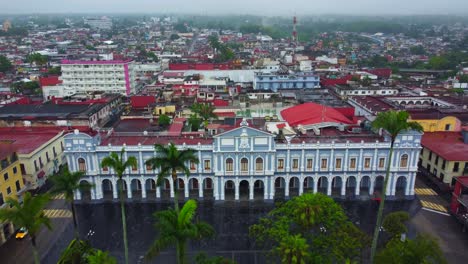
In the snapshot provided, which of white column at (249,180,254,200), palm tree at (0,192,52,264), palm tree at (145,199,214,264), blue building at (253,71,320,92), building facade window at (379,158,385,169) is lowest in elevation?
white column at (249,180,254,200)

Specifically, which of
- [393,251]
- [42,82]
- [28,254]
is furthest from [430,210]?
[42,82]

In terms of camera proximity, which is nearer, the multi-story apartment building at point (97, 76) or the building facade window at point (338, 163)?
the building facade window at point (338, 163)

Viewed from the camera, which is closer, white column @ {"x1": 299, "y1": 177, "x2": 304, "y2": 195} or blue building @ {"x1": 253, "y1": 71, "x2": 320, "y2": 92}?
white column @ {"x1": 299, "y1": 177, "x2": 304, "y2": 195}

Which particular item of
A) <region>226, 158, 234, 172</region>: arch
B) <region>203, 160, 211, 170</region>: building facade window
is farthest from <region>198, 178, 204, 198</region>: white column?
<region>226, 158, 234, 172</region>: arch

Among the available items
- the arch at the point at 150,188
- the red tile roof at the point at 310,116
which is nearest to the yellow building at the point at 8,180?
the arch at the point at 150,188

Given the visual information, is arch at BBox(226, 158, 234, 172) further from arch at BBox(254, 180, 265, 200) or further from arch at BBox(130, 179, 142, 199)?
arch at BBox(130, 179, 142, 199)

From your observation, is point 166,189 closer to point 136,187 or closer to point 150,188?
point 150,188

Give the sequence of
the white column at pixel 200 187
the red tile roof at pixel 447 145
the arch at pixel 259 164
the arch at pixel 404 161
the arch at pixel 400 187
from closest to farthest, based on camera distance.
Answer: the arch at pixel 259 164, the arch at pixel 404 161, the white column at pixel 200 187, the arch at pixel 400 187, the red tile roof at pixel 447 145

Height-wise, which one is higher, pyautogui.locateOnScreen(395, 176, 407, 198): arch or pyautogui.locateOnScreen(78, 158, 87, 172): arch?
pyautogui.locateOnScreen(78, 158, 87, 172): arch

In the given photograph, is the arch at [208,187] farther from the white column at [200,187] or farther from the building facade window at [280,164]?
the building facade window at [280,164]
